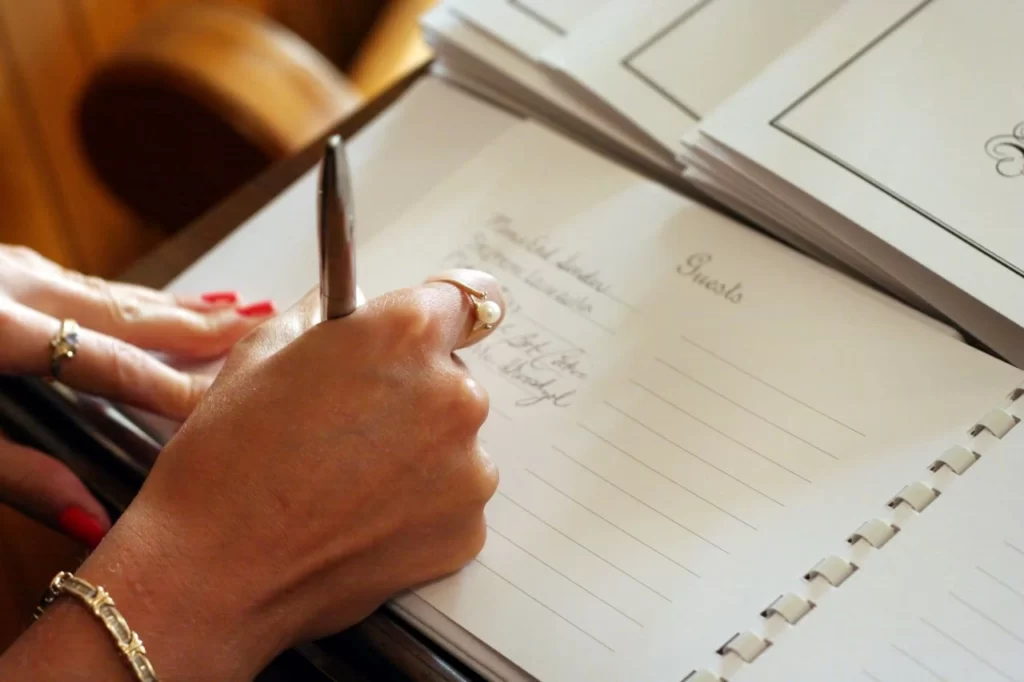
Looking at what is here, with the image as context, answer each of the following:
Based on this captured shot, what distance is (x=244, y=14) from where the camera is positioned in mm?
1126

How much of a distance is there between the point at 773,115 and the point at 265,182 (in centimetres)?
39

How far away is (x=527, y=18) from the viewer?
2.43 ft

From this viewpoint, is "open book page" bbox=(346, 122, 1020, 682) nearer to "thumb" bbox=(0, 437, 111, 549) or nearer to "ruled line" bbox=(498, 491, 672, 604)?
"ruled line" bbox=(498, 491, 672, 604)

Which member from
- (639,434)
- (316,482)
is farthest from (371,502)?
(639,434)

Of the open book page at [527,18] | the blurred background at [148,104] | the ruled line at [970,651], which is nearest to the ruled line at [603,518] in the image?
the ruled line at [970,651]

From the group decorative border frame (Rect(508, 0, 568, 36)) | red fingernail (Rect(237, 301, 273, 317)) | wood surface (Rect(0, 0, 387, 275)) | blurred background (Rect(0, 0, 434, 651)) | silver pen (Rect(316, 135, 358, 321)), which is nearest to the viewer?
silver pen (Rect(316, 135, 358, 321))

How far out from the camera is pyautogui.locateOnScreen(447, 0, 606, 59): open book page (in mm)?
727

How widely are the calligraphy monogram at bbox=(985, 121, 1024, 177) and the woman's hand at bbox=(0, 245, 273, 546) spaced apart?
447 millimetres

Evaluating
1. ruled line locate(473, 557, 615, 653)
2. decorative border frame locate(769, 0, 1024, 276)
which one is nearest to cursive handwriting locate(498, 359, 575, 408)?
ruled line locate(473, 557, 615, 653)

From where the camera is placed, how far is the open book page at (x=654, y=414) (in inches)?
18.8

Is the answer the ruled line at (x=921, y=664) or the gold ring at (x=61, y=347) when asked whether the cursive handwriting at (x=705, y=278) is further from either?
the gold ring at (x=61, y=347)

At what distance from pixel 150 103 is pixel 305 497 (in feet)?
2.35

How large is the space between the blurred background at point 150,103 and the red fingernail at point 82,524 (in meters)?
0.49

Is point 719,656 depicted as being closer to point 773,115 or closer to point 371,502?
point 371,502
